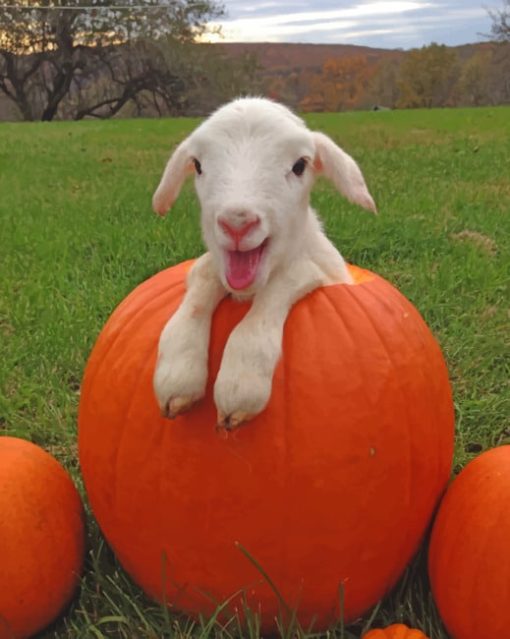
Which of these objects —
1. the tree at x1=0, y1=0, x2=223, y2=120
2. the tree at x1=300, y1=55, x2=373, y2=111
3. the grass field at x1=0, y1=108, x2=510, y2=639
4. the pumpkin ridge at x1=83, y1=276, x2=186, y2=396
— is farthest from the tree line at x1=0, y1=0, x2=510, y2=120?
the pumpkin ridge at x1=83, y1=276, x2=186, y2=396

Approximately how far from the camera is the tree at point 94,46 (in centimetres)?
3225

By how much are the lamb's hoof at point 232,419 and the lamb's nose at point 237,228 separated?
382 mm

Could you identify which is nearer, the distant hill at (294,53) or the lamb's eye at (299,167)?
the lamb's eye at (299,167)

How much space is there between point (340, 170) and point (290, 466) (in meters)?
0.69

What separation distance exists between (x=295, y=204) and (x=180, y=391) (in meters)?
0.48

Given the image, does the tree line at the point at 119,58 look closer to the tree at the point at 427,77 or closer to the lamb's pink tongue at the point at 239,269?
the tree at the point at 427,77

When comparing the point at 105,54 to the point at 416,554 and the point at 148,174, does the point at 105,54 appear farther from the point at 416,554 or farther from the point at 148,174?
the point at 416,554

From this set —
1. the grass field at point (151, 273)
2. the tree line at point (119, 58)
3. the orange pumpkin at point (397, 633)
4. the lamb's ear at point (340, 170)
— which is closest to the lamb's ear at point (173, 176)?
the lamb's ear at point (340, 170)

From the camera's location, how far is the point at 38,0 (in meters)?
33.0

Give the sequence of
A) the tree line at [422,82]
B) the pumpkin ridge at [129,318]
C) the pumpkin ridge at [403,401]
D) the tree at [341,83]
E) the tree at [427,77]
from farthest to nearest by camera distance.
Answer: the tree at [341,83]
the tree at [427,77]
the tree line at [422,82]
the pumpkin ridge at [129,318]
the pumpkin ridge at [403,401]

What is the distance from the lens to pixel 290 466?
1.87 meters

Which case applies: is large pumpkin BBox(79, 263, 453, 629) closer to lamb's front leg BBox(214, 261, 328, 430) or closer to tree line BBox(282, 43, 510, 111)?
lamb's front leg BBox(214, 261, 328, 430)

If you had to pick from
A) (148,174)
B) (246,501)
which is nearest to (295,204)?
(246,501)

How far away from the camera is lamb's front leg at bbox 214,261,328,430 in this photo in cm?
176
